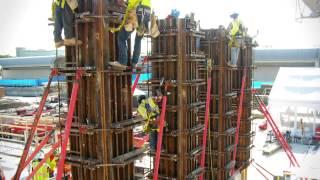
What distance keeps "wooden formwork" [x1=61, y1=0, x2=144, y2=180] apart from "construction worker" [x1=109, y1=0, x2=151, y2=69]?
0.53 feet

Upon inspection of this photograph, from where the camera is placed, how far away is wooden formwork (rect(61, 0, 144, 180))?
6.68 meters

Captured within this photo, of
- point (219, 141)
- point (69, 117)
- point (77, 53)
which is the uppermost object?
point (77, 53)

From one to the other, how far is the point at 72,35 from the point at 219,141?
7.60 m

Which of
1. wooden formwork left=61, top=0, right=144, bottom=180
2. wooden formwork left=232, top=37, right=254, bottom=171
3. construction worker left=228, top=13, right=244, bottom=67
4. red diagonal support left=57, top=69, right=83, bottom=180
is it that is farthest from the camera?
wooden formwork left=232, top=37, right=254, bottom=171

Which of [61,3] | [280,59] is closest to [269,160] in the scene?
[61,3]

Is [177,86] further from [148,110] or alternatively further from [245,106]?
[245,106]

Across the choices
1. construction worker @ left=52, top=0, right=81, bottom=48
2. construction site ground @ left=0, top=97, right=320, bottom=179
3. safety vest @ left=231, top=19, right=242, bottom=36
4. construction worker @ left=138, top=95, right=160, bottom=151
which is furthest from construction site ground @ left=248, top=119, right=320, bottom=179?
construction worker @ left=52, top=0, right=81, bottom=48

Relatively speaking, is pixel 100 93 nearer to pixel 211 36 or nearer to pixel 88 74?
pixel 88 74

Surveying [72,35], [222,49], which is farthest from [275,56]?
[72,35]

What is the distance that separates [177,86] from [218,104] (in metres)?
3.35

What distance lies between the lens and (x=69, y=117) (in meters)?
6.21

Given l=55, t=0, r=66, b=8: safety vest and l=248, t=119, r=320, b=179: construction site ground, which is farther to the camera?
l=248, t=119, r=320, b=179: construction site ground

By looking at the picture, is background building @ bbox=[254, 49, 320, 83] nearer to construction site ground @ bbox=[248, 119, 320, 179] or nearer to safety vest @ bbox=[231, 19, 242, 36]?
construction site ground @ bbox=[248, 119, 320, 179]

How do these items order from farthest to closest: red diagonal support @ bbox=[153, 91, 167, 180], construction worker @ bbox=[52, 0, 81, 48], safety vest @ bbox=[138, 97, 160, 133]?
safety vest @ bbox=[138, 97, 160, 133]
red diagonal support @ bbox=[153, 91, 167, 180]
construction worker @ bbox=[52, 0, 81, 48]
